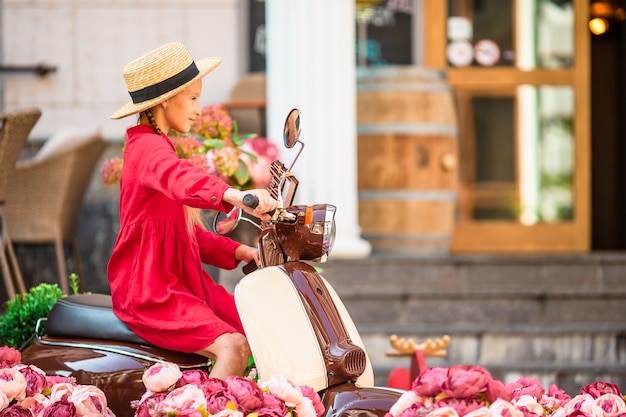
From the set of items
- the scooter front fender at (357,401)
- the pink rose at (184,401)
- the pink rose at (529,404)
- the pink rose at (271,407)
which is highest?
the pink rose at (184,401)

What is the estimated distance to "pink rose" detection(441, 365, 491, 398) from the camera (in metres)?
2.11

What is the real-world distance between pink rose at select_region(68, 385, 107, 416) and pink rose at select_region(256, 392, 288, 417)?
39 centimetres

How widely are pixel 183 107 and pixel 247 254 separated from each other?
17.9 inches

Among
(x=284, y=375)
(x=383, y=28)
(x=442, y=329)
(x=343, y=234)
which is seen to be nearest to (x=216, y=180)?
(x=284, y=375)

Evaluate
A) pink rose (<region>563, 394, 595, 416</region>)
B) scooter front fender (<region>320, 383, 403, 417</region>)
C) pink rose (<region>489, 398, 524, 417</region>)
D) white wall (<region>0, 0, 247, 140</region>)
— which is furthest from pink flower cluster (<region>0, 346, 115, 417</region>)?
white wall (<region>0, 0, 247, 140</region>)

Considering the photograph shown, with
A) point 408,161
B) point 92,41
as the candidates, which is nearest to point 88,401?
point 408,161

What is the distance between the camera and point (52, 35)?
7148mm

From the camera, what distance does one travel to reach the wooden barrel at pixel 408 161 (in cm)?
631

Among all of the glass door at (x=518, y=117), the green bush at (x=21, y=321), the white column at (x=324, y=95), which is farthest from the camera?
the glass door at (x=518, y=117)

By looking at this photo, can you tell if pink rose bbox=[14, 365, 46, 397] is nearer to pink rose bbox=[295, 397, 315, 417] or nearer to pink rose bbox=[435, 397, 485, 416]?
pink rose bbox=[295, 397, 315, 417]

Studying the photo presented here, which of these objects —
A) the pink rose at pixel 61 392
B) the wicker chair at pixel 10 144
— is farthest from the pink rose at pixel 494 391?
the wicker chair at pixel 10 144

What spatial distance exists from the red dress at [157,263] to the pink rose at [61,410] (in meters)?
0.49

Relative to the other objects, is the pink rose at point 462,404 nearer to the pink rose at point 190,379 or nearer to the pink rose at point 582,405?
the pink rose at point 582,405

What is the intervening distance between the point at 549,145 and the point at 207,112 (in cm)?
383
